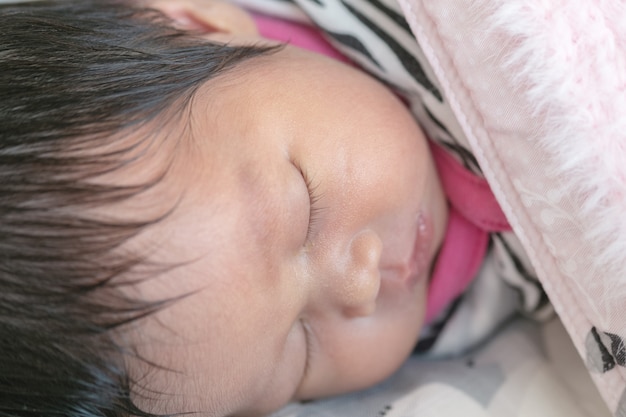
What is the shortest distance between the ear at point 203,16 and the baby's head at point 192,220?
43 millimetres

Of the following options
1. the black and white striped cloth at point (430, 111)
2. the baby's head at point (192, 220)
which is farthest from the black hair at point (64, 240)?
the black and white striped cloth at point (430, 111)

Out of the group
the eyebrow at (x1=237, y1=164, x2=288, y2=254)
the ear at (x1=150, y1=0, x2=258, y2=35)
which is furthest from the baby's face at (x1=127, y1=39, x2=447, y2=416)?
the ear at (x1=150, y1=0, x2=258, y2=35)

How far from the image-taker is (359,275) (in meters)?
0.80

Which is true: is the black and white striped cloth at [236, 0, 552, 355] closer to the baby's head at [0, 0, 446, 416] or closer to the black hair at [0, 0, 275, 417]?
the baby's head at [0, 0, 446, 416]

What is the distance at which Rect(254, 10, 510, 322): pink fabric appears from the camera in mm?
970

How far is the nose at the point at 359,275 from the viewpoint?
0.80 m

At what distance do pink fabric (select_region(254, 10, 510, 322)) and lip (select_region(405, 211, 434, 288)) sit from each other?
0.08 metres

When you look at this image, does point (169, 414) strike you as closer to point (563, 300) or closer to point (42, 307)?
point (42, 307)

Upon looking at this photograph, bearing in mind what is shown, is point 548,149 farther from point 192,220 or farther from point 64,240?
point 64,240

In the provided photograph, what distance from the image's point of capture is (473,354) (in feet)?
3.49

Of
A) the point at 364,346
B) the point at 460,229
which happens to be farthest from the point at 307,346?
the point at 460,229

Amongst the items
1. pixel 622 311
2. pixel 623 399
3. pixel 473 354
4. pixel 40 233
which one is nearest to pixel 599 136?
pixel 622 311

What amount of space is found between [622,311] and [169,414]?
0.51 metres

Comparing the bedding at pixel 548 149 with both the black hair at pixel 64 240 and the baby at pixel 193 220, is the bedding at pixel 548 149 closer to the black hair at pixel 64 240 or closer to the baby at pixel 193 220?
the baby at pixel 193 220
